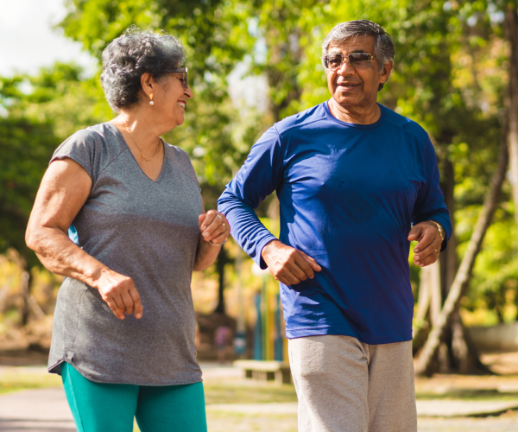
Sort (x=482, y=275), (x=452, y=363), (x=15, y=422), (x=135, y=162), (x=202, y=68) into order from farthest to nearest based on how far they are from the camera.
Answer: (x=482, y=275) → (x=452, y=363) → (x=202, y=68) → (x=15, y=422) → (x=135, y=162)

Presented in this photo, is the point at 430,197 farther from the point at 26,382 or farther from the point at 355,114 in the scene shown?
the point at 26,382

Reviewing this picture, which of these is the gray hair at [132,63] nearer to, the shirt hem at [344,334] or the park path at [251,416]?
the shirt hem at [344,334]

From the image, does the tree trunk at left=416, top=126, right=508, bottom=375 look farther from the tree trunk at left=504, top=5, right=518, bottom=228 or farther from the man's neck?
the man's neck

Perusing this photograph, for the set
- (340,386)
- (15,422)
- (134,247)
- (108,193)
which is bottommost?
(15,422)

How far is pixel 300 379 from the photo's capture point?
2469 millimetres

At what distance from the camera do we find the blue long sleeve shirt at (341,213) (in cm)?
246

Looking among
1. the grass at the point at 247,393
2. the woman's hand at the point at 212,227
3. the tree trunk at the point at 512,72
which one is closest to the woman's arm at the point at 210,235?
the woman's hand at the point at 212,227

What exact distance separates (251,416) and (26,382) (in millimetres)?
7366

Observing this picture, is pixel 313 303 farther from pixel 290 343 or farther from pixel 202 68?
pixel 202 68

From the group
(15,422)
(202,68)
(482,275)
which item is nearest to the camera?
(15,422)

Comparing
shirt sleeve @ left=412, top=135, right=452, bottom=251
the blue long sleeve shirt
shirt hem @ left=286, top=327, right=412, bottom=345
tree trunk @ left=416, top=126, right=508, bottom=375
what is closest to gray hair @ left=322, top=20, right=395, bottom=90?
the blue long sleeve shirt

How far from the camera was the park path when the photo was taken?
7625mm

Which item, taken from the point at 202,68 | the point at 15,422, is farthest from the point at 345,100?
the point at 202,68

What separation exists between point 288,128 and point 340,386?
1.00 m
